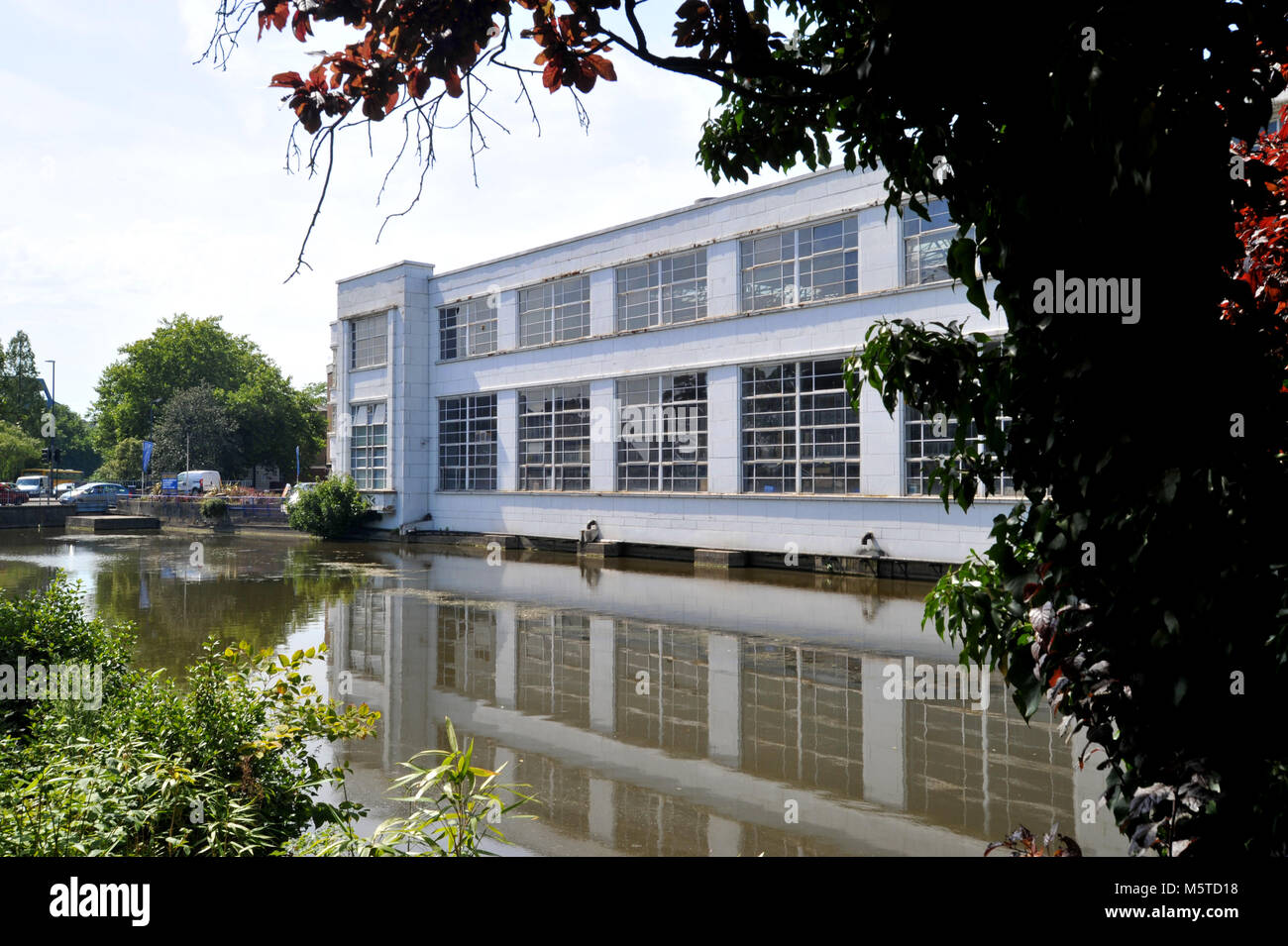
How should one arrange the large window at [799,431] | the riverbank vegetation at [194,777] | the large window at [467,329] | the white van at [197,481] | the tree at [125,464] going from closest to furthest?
the riverbank vegetation at [194,777], the large window at [799,431], the large window at [467,329], the white van at [197,481], the tree at [125,464]

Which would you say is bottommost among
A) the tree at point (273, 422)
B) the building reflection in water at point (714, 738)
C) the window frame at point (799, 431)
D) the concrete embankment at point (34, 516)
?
the building reflection in water at point (714, 738)

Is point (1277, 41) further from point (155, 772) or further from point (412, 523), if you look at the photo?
point (412, 523)

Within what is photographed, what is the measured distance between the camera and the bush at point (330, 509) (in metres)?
32.0

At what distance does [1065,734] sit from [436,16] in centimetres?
290

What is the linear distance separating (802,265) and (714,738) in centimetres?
1645

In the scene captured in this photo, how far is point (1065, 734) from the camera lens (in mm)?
2988

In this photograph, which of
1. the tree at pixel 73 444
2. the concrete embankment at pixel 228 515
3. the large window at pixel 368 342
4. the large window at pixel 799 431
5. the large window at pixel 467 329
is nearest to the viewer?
the large window at pixel 799 431

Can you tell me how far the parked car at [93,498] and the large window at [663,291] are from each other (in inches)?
1207

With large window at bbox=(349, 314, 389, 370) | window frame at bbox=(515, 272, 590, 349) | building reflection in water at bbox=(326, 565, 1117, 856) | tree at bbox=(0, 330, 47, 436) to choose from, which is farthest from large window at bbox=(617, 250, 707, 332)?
tree at bbox=(0, 330, 47, 436)

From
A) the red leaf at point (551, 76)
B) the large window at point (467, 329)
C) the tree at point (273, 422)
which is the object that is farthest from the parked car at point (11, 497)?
the red leaf at point (551, 76)

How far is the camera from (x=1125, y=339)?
259cm

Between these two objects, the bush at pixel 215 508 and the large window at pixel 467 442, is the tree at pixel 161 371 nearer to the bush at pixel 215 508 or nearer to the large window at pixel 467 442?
the bush at pixel 215 508
